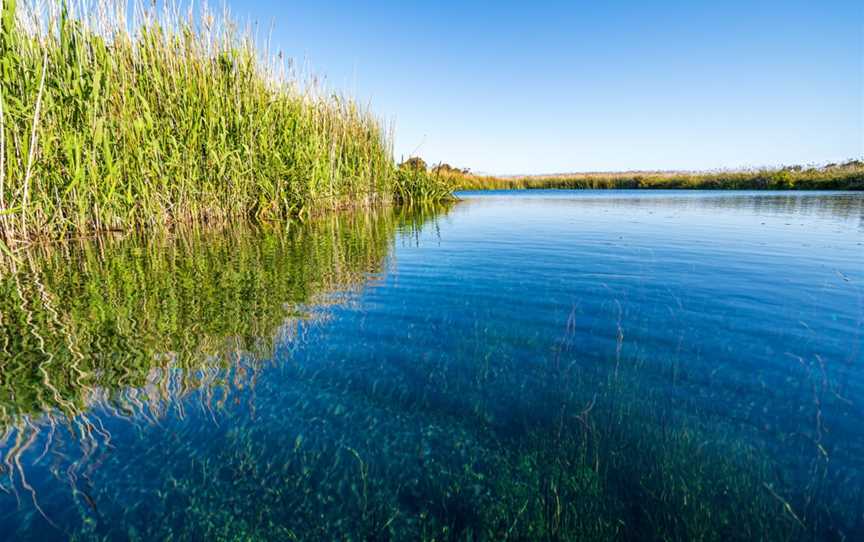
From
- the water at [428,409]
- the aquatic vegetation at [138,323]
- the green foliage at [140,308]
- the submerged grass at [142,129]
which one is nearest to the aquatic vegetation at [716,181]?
the submerged grass at [142,129]

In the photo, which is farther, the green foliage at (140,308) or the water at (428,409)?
the green foliage at (140,308)

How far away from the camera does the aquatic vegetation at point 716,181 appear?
1284 inches

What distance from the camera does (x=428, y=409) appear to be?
7.43ft

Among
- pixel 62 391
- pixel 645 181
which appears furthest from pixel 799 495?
pixel 645 181

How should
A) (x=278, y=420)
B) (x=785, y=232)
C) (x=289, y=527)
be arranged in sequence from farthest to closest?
(x=785, y=232) → (x=278, y=420) → (x=289, y=527)

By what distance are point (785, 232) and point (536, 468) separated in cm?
1009

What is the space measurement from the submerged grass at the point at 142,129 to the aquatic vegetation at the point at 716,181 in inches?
731

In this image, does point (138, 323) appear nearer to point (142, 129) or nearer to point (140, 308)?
point (140, 308)

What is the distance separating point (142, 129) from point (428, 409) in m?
7.10

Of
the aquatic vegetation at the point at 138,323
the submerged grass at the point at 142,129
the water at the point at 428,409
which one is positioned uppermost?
the submerged grass at the point at 142,129

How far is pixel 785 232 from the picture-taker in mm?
8766

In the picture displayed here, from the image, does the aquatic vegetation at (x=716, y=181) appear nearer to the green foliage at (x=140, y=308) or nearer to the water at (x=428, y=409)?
the green foliage at (x=140, y=308)

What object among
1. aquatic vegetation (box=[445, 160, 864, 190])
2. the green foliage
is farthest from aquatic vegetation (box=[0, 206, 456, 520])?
aquatic vegetation (box=[445, 160, 864, 190])

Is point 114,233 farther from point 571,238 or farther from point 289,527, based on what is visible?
point 571,238
